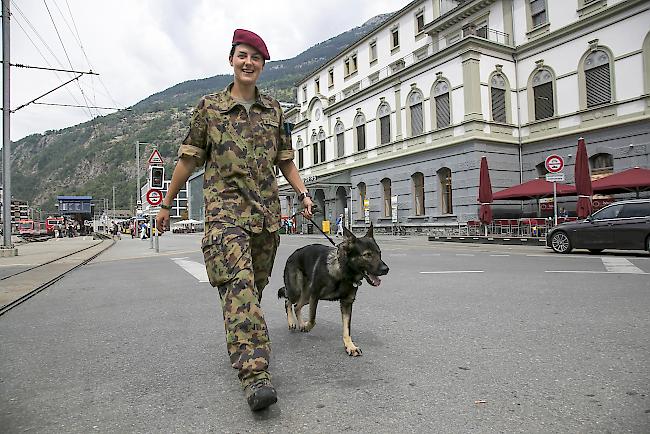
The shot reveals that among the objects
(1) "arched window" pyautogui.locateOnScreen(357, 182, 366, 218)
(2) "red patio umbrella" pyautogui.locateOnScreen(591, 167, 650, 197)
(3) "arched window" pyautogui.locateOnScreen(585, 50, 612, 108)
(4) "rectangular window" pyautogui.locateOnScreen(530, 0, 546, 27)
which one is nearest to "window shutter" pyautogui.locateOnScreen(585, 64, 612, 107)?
(3) "arched window" pyautogui.locateOnScreen(585, 50, 612, 108)

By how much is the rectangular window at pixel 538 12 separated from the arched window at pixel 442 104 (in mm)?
5771

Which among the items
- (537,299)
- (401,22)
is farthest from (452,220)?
(537,299)

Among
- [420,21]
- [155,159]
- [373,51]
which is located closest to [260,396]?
[155,159]

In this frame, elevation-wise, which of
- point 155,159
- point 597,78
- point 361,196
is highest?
point 597,78

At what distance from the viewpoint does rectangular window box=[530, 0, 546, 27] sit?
26.2 m

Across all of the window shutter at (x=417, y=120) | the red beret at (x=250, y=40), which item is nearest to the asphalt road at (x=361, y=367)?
the red beret at (x=250, y=40)

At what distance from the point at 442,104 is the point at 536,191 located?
9.08 m

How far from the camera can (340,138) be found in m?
39.5

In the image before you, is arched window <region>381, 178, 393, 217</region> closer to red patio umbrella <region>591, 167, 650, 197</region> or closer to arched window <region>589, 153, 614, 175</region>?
arched window <region>589, 153, 614, 175</region>

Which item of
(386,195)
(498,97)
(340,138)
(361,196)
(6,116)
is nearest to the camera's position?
Answer: (6,116)

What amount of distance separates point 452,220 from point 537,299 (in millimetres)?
21510

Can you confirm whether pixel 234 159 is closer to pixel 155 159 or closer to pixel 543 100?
A: pixel 155 159

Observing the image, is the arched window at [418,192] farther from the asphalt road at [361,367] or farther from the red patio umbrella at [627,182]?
the asphalt road at [361,367]

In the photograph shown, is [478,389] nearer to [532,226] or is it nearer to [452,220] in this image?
[532,226]
